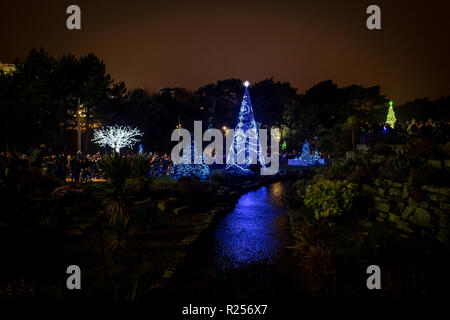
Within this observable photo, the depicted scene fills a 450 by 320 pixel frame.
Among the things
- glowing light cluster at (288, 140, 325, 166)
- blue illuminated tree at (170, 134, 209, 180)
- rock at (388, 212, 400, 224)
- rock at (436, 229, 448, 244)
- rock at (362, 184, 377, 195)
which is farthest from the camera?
glowing light cluster at (288, 140, 325, 166)

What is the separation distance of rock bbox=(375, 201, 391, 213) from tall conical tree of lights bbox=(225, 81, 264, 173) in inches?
656

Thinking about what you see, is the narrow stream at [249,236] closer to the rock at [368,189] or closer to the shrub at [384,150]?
the rock at [368,189]

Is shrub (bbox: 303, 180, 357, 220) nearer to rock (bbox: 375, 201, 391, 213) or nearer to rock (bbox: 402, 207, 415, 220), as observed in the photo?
rock (bbox: 375, 201, 391, 213)

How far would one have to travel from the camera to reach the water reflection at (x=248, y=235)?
26.1 feet

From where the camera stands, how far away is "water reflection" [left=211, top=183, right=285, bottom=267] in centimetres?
795

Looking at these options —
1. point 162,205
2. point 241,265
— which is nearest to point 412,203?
point 241,265

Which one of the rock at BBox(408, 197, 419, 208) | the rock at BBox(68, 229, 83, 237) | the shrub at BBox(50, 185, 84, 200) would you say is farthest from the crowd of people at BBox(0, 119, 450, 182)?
the rock at BBox(408, 197, 419, 208)

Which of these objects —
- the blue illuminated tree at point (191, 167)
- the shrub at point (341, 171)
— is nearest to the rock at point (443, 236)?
the shrub at point (341, 171)

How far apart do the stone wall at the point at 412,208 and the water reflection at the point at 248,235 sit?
3.09m

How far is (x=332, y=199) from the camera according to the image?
9250 millimetres

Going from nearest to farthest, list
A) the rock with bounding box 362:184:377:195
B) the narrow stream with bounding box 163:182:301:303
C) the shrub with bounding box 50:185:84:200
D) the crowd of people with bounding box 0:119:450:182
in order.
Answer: the narrow stream with bounding box 163:182:301:303, the rock with bounding box 362:184:377:195, the shrub with bounding box 50:185:84:200, the crowd of people with bounding box 0:119:450:182

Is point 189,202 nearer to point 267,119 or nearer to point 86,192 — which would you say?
point 86,192

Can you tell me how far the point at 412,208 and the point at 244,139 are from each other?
716 inches

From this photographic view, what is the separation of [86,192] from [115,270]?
6397mm
